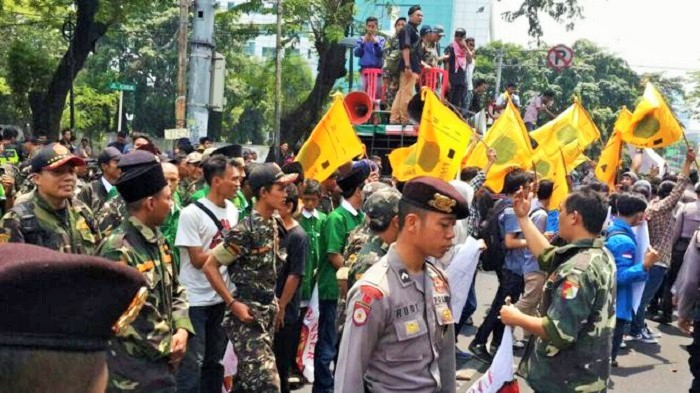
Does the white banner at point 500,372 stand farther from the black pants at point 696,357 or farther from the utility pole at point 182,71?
the utility pole at point 182,71

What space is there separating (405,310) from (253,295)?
2.06 metres

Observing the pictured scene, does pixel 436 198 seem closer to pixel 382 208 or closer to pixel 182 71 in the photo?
pixel 382 208

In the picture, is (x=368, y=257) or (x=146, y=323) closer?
(x=146, y=323)

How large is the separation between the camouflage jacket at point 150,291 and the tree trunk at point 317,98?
15.8 meters

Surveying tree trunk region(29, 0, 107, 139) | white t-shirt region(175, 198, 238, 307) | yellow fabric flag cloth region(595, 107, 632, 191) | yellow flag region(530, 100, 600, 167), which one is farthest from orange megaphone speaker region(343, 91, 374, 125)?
tree trunk region(29, 0, 107, 139)

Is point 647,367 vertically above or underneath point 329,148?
underneath

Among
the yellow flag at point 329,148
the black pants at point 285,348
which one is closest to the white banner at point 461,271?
the black pants at point 285,348

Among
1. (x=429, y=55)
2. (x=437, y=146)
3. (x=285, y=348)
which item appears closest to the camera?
(x=285, y=348)

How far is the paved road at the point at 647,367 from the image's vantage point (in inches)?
293

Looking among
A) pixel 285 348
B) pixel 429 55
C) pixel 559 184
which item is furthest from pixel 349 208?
pixel 429 55

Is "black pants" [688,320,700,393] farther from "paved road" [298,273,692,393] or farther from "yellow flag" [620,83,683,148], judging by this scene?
"yellow flag" [620,83,683,148]

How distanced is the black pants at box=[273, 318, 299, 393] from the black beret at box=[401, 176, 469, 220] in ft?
9.29

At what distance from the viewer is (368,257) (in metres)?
4.21

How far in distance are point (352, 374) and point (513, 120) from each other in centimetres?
562
